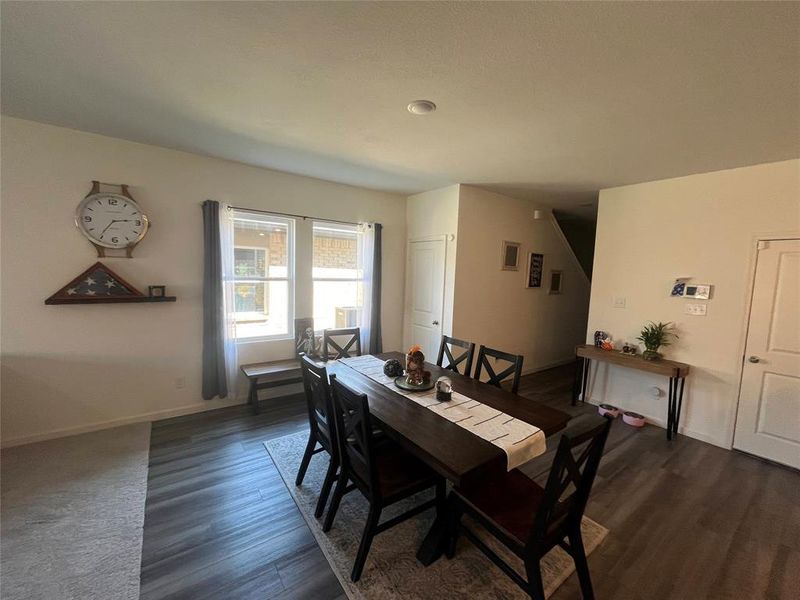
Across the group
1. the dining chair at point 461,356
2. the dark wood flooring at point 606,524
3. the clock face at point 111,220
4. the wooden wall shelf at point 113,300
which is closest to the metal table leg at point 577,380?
the dark wood flooring at point 606,524

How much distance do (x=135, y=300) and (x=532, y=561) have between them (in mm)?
3519

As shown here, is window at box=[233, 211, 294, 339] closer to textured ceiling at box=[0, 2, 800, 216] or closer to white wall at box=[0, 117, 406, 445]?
white wall at box=[0, 117, 406, 445]

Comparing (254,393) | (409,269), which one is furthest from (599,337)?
(254,393)

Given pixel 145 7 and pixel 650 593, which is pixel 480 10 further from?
pixel 650 593

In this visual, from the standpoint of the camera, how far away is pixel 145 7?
51.7 inches

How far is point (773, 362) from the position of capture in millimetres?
2730

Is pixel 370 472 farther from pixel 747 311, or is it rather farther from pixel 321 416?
pixel 747 311

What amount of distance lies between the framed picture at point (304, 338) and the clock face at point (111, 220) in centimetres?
174

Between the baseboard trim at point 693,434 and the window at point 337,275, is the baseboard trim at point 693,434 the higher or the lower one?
the lower one

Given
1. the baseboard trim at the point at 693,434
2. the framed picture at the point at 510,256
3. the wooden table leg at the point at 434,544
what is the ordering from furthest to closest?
the framed picture at the point at 510,256 < the baseboard trim at the point at 693,434 < the wooden table leg at the point at 434,544

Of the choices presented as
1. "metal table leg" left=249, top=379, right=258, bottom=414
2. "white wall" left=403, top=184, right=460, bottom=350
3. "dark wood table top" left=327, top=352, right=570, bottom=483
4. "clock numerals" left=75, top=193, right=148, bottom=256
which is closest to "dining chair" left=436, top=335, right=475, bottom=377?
"dark wood table top" left=327, top=352, right=570, bottom=483

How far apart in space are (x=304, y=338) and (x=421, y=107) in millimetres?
2794

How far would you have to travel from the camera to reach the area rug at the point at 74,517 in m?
1.52

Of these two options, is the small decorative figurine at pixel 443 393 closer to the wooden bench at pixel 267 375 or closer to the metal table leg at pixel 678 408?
the wooden bench at pixel 267 375
